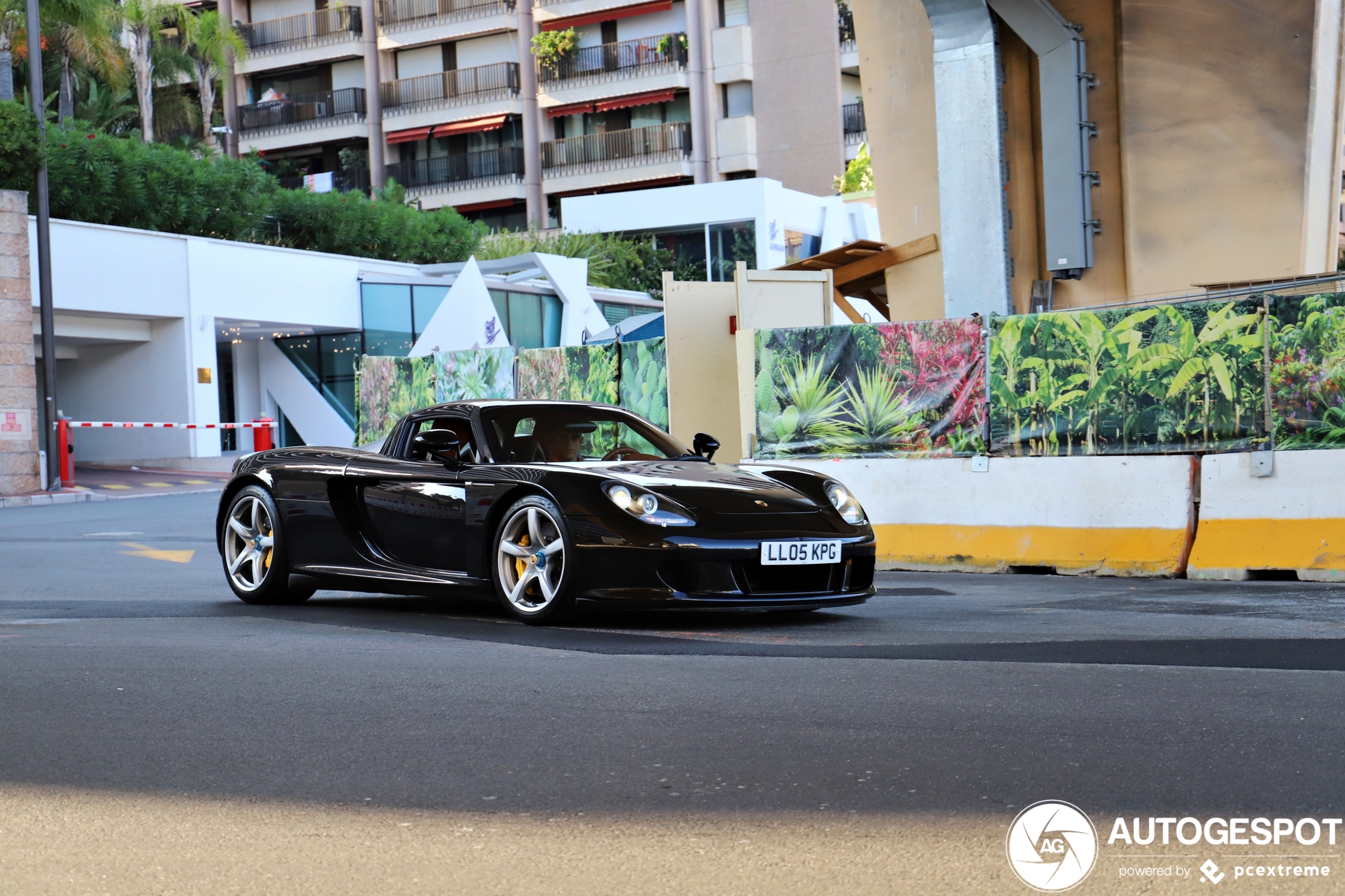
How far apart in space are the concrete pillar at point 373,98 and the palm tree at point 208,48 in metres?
6.84

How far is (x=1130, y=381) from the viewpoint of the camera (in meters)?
10.4

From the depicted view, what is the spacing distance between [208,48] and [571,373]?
1539 inches

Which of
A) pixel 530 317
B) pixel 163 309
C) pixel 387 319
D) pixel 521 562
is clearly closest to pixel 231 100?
pixel 387 319

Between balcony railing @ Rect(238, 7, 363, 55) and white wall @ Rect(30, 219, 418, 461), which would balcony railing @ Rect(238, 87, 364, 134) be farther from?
white wall @ Rect(30, 219, 418, 461)

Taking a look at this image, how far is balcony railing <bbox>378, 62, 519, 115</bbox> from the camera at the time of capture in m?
58.5

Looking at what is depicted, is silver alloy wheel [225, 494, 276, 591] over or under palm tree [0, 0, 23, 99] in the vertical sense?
under

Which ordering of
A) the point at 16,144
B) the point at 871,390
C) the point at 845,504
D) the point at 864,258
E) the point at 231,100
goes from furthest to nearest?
the point at 231,100, the point at 16,144, the point at 864,258, the point at 871,390, the point at 845,504

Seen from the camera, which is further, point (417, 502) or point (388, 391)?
point (388, 391)

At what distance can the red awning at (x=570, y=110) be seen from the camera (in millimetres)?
57906

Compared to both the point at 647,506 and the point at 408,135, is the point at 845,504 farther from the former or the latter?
the point at 408,135

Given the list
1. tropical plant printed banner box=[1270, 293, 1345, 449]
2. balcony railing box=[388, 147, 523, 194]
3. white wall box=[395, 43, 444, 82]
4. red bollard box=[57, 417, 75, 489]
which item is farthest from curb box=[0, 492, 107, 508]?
white wall box=[395, 43, 444, 82]

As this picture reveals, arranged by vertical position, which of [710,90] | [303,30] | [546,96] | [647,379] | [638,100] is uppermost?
[303,30]

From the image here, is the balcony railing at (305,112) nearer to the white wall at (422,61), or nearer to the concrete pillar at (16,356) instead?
the white wall at (422,61)

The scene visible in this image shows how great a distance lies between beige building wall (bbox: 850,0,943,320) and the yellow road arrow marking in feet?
Answer: 30.9
